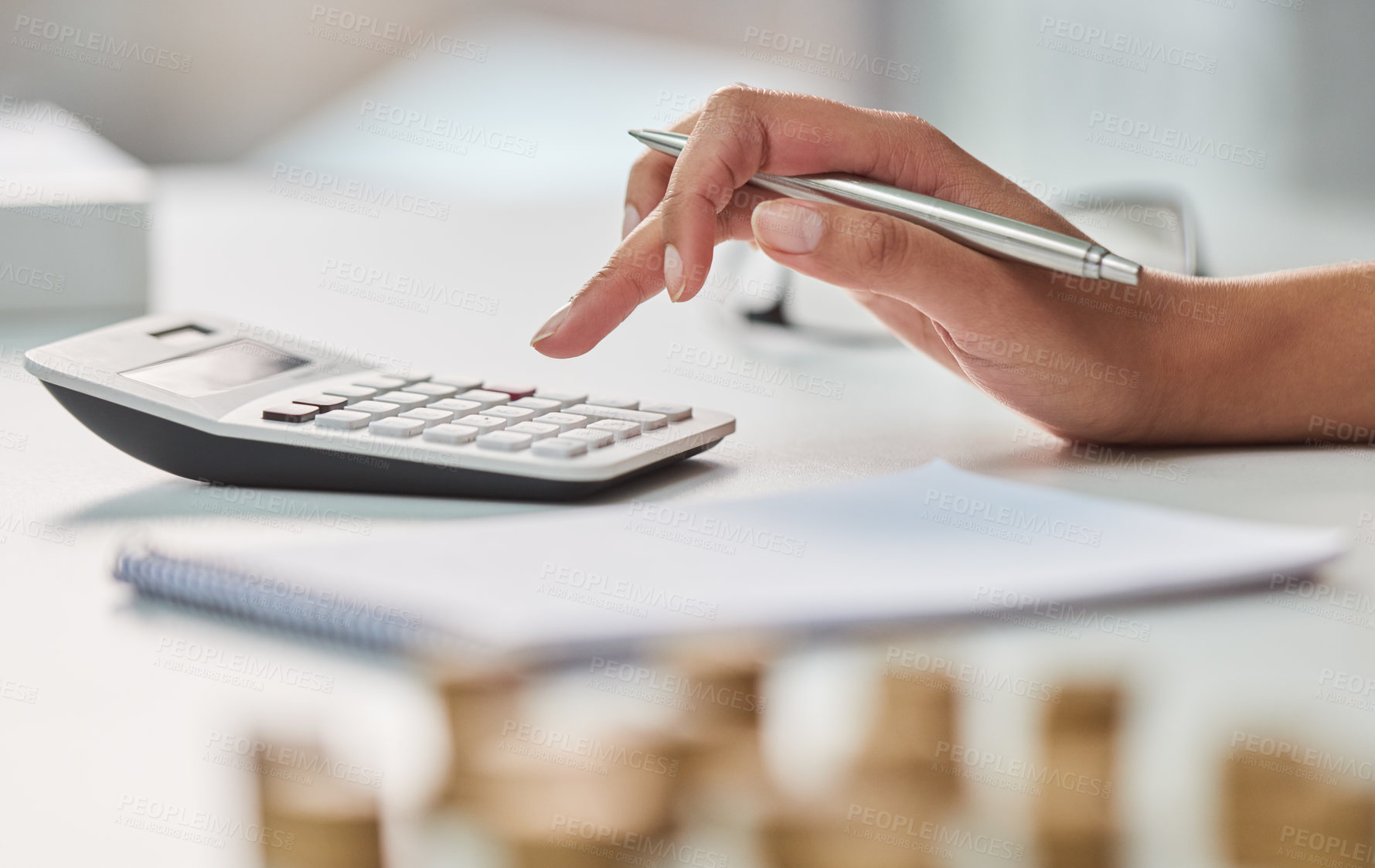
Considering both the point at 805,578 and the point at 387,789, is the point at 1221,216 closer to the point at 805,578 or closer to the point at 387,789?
the point at 805,578

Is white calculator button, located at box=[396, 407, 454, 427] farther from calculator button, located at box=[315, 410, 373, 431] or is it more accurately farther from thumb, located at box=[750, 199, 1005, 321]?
thumb, located at box=[750, 199, 1005, 321]

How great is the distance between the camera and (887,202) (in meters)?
0.48

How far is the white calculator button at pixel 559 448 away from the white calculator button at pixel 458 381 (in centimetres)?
9

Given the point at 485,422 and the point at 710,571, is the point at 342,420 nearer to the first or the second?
the point at 485,422

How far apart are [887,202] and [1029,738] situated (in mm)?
294

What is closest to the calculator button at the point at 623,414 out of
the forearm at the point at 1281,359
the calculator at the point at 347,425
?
the calculator at the point at 347,425

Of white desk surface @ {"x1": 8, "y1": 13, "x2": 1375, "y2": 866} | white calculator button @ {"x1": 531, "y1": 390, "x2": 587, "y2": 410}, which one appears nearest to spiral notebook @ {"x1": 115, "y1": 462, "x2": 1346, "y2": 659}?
white desk surface @ {"x1": 8, "y1": 13, "x2": 1375, "y2": 866}

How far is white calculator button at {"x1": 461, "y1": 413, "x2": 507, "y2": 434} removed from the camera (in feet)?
1.32

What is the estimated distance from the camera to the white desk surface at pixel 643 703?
0.69 ft

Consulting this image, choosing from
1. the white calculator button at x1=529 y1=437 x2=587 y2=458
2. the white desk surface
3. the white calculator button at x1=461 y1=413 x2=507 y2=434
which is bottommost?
the white desk surface

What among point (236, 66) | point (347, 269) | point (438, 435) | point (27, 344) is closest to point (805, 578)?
point (438, 435)

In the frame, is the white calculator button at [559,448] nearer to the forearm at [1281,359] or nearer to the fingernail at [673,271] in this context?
the fingernail at [673,271]

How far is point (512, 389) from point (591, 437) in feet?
0.24

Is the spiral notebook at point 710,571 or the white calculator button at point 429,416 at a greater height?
the white calculator button at point 429,416
